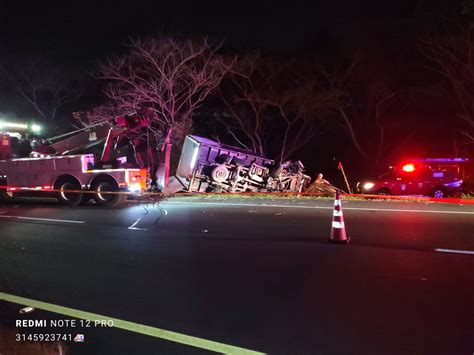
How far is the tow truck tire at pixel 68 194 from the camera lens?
51.5 feet

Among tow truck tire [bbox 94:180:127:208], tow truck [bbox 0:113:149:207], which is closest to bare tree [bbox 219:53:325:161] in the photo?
tow truck [bbox 0:113:149:207]

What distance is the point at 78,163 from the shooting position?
1558 cm

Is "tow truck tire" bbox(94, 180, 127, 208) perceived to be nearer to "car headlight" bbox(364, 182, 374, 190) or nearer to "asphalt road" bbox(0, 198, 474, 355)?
"asphalt road" bbox(0, 198, 474, 355)

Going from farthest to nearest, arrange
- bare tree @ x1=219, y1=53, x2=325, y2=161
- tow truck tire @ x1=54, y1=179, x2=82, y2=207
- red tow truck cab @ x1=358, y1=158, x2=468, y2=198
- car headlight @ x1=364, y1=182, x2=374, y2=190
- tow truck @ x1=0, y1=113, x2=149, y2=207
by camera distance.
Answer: bare tree @ x1=219, y1=53, x2=325, y2=161 → car headlight @ x1=364, y1=182, x2=374, y2=190 → red tow truck cab @ x1=358, y1=158, x2=468, y2=198 → tow truck tire @ x1=54, y1=179, x2=82, y2=207 → tow truck @ x1=0, y1=113, x2=149, y2=207

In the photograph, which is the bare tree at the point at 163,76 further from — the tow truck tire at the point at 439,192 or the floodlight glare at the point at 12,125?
the tow truck tire at the point at 439,192

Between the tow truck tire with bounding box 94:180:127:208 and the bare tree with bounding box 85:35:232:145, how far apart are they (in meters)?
8.41

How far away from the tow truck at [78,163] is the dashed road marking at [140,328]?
9847mm

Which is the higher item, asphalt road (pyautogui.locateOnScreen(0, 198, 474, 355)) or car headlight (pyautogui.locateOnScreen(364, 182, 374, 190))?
car headlight (pyautogui.locateOnScreen(364, 182, 374, 190))

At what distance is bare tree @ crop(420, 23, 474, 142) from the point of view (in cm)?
2250

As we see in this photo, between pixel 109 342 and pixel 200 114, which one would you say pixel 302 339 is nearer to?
pixel 109 342

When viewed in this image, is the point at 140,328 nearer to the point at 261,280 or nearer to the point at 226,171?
the point at 261,280

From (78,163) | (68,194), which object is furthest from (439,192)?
(68,194)

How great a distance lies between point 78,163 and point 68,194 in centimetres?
124

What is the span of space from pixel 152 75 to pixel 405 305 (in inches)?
848
